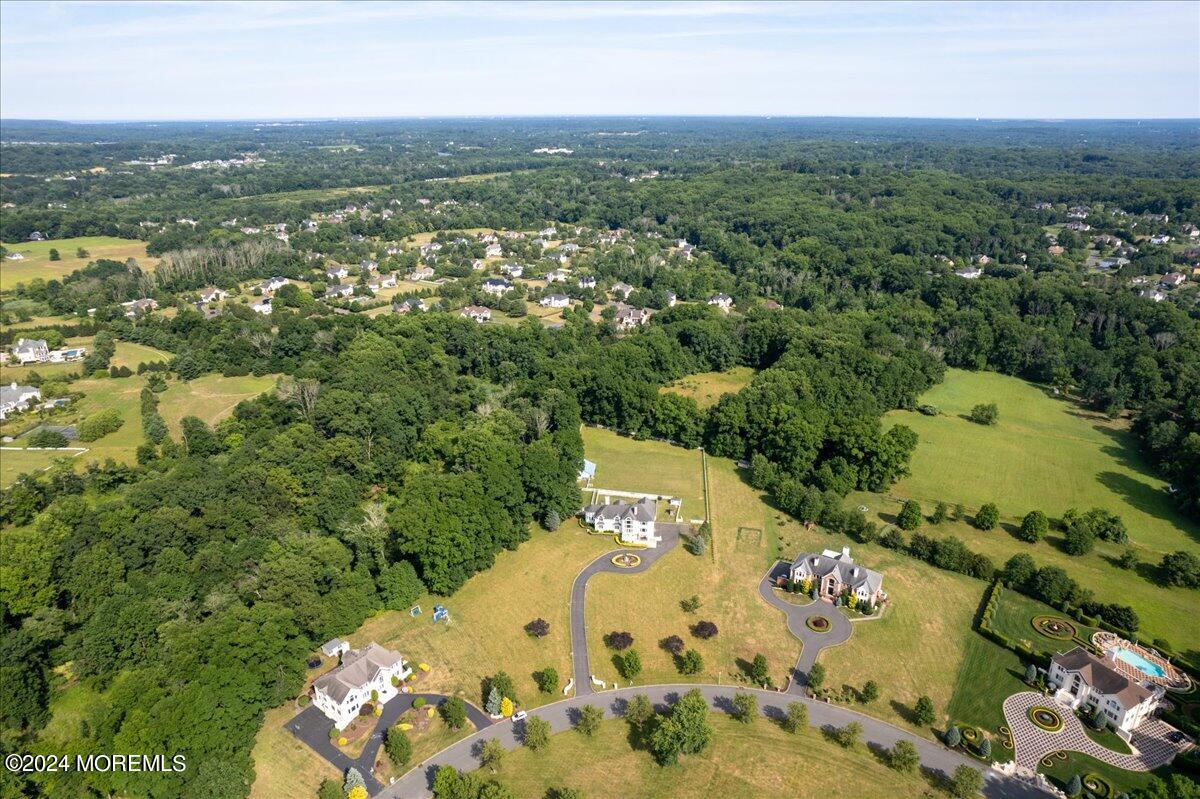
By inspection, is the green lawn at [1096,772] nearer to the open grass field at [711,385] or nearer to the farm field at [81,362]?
the open grass field at [711,385]

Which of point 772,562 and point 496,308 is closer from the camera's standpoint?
point 772,562

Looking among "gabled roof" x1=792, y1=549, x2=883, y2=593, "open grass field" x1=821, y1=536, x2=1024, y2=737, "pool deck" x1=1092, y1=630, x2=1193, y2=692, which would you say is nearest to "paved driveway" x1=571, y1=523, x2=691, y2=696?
"gabled roof" x1=792, y1=549, x2=883, y2=593

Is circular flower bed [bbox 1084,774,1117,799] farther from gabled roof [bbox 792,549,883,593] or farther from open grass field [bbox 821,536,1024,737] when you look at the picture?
gabled roof [bbox 792,549,883,593]

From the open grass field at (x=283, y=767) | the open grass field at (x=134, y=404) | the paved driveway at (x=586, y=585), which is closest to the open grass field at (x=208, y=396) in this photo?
the open grass field at (x=134, y=404)

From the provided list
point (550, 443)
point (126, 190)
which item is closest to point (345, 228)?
point (126, 190)

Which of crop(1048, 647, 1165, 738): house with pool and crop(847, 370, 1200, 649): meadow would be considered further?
crop(847, 370, 1200, 649): meadow

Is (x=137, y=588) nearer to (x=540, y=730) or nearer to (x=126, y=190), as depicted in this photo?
(x=540, y=730)

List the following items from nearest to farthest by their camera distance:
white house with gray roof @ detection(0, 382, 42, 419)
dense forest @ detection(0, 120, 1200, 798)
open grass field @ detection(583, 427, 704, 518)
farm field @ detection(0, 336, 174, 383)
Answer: dense forest @ detection(0, 120, 1200, 798) < open grass field @ detection(583, 427, 704, 518) < white house with gray roof @ detection(0, 382, 42, 419) < farm field @ detection(0, 336, 174, 383)
